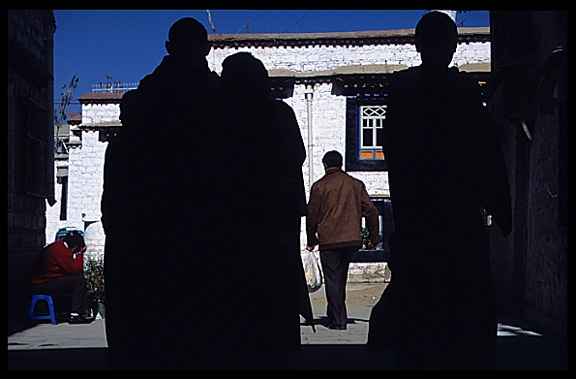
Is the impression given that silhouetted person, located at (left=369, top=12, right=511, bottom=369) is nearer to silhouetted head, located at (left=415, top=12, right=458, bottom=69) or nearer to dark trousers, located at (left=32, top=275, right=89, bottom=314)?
silhouetted head, located at (left=415, top=12, right=458, bottom=69)

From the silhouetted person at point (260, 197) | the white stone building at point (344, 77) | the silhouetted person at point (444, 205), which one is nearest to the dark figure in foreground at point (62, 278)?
the silhouetted person at point (260, 197)

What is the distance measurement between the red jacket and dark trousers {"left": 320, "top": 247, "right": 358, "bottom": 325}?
3.00m

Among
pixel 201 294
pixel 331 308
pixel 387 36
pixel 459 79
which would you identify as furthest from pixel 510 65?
pixel 387 36

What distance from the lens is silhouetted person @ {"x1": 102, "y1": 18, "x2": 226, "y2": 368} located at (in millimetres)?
4188

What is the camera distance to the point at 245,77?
4617 mm

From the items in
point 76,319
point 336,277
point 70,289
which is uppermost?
point 336,277

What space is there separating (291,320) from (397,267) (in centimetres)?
80

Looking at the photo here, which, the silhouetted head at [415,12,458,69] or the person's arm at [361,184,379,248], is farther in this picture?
the person's arm at [361,184,379,248]

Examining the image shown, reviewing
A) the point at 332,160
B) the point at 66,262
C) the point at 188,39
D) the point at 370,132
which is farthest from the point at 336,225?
the point at 370,132

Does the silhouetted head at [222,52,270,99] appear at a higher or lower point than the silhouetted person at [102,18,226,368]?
higher

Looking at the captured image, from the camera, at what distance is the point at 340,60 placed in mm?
20375

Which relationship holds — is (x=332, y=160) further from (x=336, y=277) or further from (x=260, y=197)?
(x=260, y=197)

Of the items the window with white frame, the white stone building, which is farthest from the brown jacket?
the window with white frame

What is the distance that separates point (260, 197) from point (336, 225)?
3.83 meters
